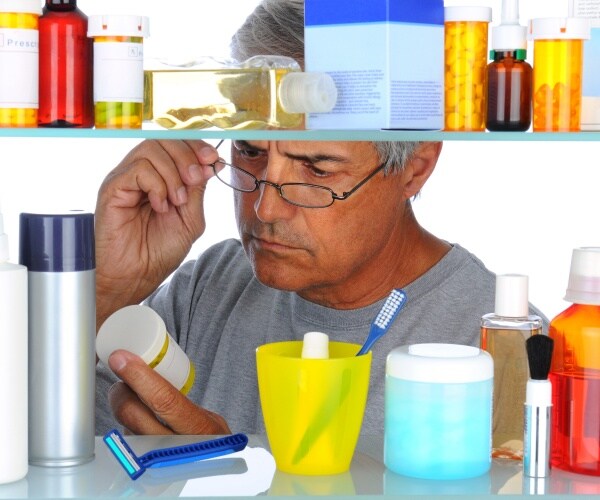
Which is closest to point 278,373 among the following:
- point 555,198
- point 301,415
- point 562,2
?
point 301,415

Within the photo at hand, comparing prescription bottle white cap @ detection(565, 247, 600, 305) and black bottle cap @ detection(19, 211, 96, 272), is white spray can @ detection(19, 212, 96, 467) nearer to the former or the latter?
black bottle cap @ detection(19, 211, 96, 272)

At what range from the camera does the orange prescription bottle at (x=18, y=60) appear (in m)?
0.95

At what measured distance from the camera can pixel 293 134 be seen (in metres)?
0.98

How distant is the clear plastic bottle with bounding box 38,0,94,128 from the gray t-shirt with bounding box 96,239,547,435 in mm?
649

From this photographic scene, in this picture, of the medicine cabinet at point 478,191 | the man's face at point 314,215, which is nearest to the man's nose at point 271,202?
the man's face at point 314,215

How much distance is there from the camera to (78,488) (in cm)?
96

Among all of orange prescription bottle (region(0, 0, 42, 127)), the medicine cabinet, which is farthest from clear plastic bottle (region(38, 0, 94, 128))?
the medicine cabinet

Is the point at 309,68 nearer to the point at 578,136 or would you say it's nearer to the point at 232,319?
the point at 578,136

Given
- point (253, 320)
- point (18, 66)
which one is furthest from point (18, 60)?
point (253, 320)

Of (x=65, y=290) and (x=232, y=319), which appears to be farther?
(x=232, y=319)

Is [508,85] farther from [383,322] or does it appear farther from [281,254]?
[281,254]

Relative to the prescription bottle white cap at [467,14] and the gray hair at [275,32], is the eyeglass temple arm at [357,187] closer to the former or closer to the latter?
the gray hair at [275,32]

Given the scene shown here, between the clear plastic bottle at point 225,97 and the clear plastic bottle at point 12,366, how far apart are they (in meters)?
0.18

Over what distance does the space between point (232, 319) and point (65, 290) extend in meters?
0.73
